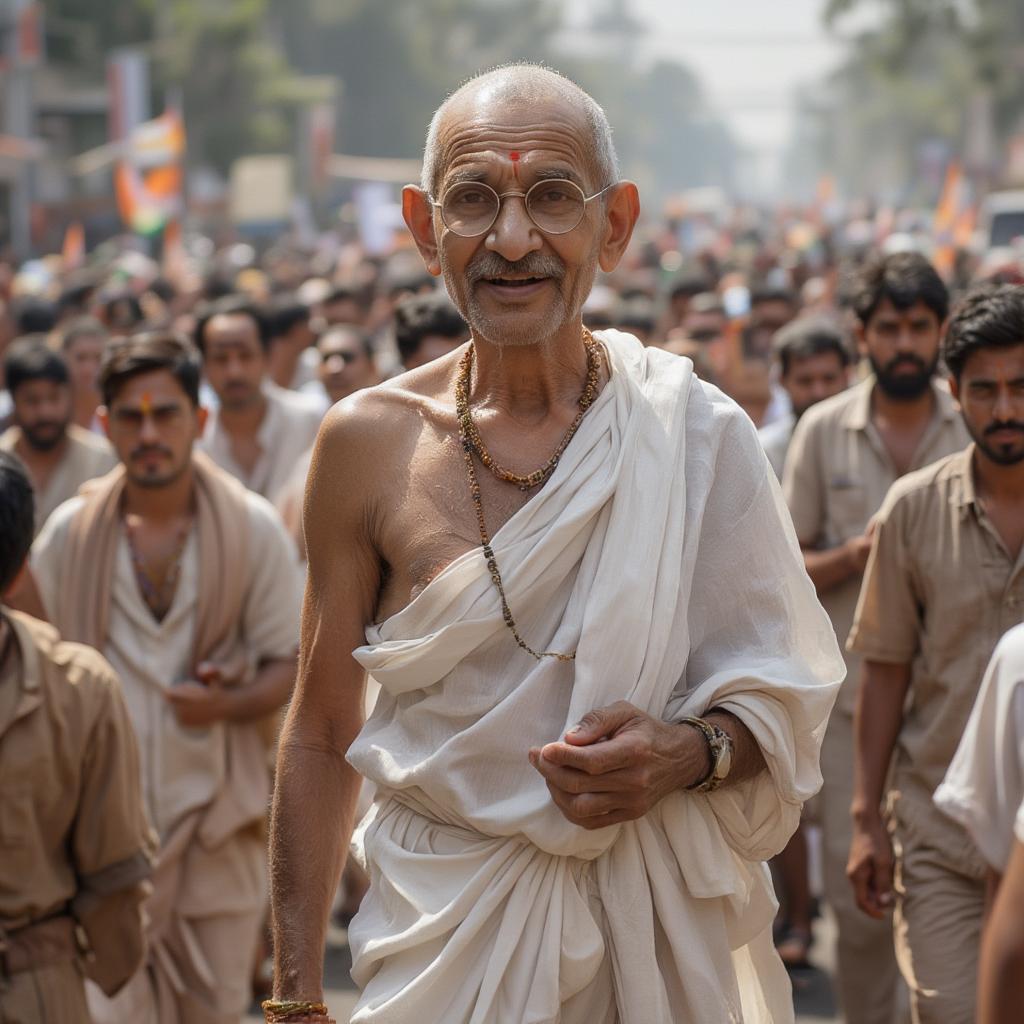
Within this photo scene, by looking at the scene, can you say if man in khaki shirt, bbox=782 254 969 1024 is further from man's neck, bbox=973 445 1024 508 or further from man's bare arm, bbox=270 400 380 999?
man's bare arm, bbox=270 400 380 999

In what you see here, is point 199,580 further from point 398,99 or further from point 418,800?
point 398,99

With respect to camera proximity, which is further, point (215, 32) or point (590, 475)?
point (215, 32)

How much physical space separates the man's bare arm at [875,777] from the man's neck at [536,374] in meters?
1.88

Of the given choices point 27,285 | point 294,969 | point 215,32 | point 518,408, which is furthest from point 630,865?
point 215,32

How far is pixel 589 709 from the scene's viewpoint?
313cm

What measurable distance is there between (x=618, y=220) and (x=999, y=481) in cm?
179

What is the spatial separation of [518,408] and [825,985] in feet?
14.0

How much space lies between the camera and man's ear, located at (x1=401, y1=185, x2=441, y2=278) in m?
3.52

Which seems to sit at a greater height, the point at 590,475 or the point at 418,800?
the point at 590,475

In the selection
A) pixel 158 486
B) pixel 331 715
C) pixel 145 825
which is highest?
pixel 158 486

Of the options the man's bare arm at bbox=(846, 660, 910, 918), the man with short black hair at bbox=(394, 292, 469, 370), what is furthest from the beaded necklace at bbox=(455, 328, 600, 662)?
the man with short black hair at bbox=(394, 292, 469, 370)

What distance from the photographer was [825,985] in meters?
7.19

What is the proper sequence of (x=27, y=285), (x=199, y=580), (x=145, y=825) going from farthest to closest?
1. (x=27, y=285)
2. (x=199, y=580)
3. (x=145, y=825)

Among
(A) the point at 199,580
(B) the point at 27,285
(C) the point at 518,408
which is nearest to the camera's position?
(C) the point at 518,408
